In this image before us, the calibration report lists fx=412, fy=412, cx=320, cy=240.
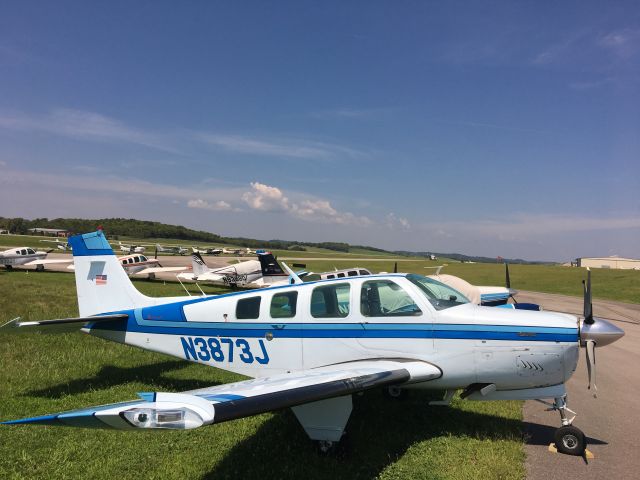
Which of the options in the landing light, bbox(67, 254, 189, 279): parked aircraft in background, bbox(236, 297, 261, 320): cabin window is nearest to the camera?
the landing light

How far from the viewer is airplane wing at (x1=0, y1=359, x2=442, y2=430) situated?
2994 mm

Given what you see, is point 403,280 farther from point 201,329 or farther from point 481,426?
point 201,329

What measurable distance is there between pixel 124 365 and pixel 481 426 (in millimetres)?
7047

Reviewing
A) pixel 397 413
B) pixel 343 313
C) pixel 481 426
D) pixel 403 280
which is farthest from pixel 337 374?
pixel 481 426

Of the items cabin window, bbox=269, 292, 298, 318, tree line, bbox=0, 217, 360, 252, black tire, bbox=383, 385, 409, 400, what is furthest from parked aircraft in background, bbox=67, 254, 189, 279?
tree line, bbox=0, 217, 360, 252

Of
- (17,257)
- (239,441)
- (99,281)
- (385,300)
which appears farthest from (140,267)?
(385,300)

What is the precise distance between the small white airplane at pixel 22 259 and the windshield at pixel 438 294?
117 feet

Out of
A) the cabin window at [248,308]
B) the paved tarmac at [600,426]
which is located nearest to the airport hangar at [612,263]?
the paved tarmac at [600,426]

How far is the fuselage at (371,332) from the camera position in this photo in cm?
529

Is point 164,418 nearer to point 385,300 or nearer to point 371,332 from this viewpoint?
point 371,332

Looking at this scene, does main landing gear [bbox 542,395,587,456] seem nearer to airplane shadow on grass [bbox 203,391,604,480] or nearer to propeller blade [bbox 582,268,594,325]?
airplane shadow on grass [bbox 203,391,604,480]

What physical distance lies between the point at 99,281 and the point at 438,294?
6.16 m

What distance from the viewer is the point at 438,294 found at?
19.5 feet

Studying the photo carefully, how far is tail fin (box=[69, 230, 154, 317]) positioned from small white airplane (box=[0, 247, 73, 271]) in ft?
101
